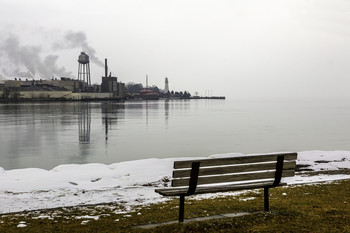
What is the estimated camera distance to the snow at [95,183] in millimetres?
9367

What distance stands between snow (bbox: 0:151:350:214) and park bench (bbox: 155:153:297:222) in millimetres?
1954

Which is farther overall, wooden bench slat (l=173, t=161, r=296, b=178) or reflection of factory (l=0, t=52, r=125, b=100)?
reflection of factory (l=0, t=52, r=125, b=100)

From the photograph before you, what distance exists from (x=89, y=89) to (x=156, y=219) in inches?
7754

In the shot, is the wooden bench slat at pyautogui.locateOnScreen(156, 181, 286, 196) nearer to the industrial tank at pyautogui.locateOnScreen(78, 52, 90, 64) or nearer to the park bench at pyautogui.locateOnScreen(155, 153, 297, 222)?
the park bench at pyautogui.locateOnScreen(155, 153, 297, 222)

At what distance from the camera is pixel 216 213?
7469mm

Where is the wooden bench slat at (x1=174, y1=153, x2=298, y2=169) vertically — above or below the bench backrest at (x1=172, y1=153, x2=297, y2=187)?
above

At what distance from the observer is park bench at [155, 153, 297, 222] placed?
662cm

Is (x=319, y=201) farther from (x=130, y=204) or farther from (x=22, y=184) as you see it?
(x=22, y=184)

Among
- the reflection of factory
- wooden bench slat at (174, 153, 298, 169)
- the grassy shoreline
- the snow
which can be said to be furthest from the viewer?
the reflection of factory

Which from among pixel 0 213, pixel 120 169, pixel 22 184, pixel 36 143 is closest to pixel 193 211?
pixel 0 213

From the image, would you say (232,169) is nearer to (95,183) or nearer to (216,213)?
(216,213)

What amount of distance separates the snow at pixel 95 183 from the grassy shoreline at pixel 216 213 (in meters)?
0.77

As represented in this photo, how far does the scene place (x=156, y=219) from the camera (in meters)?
7.11

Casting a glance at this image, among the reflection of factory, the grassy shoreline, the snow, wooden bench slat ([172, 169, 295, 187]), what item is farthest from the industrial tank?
wooden bench slat ([172, 169, 295, 187])
